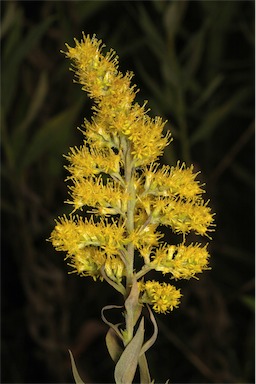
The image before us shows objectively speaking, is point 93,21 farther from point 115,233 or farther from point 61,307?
point 115,233

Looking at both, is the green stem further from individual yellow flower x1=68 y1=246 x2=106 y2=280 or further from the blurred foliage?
the blurred foliage

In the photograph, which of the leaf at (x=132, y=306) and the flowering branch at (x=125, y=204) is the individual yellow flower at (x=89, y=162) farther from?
the leaf at (x=132, y=306)

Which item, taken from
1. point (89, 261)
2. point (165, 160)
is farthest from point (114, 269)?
point (165, 160)

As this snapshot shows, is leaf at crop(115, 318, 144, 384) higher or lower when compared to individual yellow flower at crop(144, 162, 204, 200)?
lower

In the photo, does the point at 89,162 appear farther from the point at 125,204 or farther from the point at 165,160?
the point at 165,160

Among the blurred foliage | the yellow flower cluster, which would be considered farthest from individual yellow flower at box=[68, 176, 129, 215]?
the blurred foliage

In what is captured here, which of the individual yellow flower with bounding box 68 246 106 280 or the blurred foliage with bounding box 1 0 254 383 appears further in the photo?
the blurred foliage with bounding box 1 0 254 383

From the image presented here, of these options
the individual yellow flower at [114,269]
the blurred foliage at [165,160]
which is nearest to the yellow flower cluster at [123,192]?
the individual yellow flower at [114,269]

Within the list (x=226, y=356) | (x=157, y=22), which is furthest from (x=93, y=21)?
(x=226, y=356)
